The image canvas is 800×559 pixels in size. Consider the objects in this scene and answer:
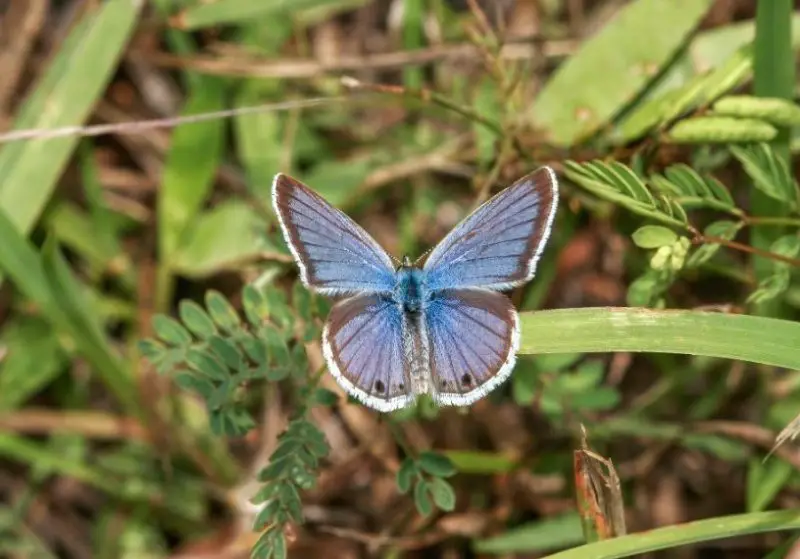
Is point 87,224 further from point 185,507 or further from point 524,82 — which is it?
point 524,82

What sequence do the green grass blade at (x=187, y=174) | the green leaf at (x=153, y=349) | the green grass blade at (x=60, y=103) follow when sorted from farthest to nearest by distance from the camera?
the green grass blade at (x=187, y=174) → the green grass blade at (x=60, y=103) → the green leaf at (x=153, y=349)

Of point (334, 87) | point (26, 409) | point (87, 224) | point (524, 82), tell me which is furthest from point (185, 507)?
point (524, 82)

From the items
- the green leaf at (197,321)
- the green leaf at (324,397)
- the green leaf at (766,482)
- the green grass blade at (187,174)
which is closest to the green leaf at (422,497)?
the green leaf at (324,397)

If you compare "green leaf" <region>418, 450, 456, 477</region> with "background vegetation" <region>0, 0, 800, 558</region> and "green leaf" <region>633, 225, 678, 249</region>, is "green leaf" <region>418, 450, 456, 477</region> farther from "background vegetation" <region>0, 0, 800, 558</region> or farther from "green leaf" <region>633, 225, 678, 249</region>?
"green leaf" <region>633, 225, 678, 249</region>

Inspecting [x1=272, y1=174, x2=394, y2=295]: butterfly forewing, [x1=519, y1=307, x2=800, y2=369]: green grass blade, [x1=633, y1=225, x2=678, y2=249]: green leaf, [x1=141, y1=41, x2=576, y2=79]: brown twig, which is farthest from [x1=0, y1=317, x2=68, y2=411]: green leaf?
[x1=633, y1=225, x2=678, y2=249]: green leaf

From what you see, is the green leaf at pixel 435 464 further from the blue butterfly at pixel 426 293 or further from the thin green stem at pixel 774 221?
the thin green stem at pixel 774 221

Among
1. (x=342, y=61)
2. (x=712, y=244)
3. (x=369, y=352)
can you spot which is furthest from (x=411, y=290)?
(x=342, y=61)
